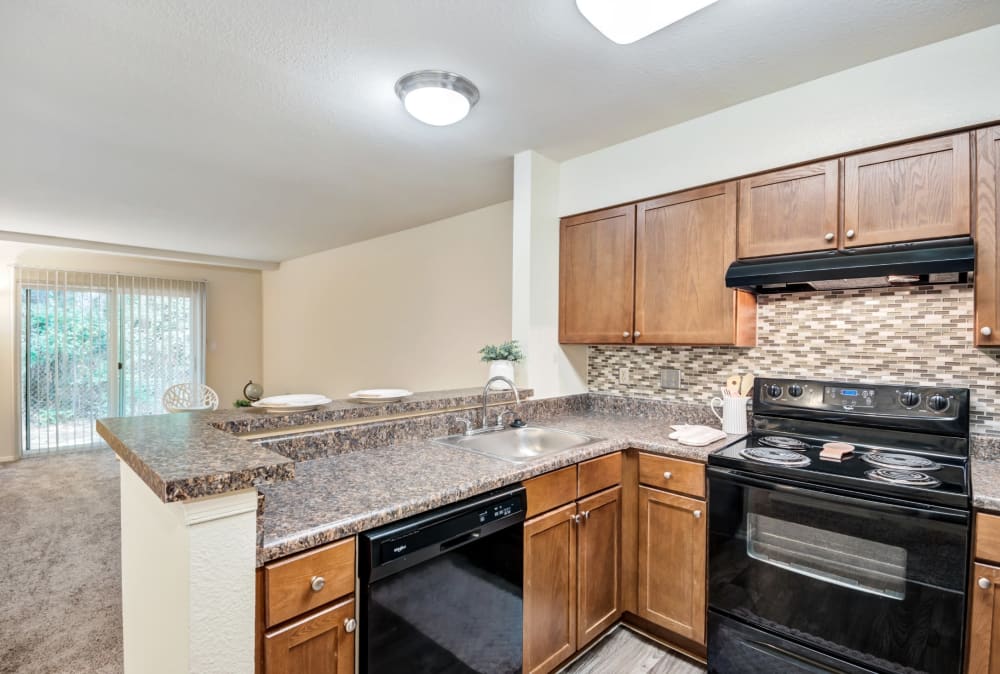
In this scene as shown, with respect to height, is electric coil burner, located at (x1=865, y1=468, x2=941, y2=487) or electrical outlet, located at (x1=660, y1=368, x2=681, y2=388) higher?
electrical outlet, located at (x1=660, y1=368, x2=681, y2=388)

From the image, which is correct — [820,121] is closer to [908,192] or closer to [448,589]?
[908,192]

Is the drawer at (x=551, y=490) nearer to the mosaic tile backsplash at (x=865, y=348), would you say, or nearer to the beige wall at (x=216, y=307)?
the mosaic tile backsplash at (x=865, y=348)

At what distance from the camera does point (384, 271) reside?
474 cm

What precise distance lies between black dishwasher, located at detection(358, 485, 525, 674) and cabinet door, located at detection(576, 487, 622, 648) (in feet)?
1.24

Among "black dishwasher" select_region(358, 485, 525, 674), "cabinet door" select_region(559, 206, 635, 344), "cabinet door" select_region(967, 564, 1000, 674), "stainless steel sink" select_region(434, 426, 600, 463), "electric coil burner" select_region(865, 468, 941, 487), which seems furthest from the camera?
"cabinet door" select_region(559, 206, 635, 344)

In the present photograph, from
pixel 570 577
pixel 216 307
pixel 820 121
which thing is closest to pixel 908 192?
pixel 820 121

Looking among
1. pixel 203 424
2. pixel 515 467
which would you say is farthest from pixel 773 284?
pixel 203 424

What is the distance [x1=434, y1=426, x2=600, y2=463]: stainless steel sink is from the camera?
2.10 meters

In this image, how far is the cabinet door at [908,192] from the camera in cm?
163

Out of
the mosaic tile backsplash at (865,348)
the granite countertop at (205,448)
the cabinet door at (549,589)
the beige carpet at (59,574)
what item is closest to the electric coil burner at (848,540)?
the mosaic tile backsplash at (865,348)

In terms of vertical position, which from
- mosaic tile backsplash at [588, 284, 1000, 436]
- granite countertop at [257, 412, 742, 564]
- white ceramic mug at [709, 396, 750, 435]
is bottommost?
granite countertop at [257, 412, 742, 564]

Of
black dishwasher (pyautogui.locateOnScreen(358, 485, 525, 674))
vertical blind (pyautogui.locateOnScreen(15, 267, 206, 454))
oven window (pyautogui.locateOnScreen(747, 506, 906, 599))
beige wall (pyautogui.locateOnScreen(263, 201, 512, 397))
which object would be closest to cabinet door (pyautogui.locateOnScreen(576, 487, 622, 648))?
black dishwasher (pyautogui.locateOnScreen(358, 485, 525, 674))

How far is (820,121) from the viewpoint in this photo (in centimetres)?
192

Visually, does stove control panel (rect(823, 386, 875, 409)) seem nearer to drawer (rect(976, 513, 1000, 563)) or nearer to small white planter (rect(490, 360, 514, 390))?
drawer (rect(976, 513, 1000, 563))
